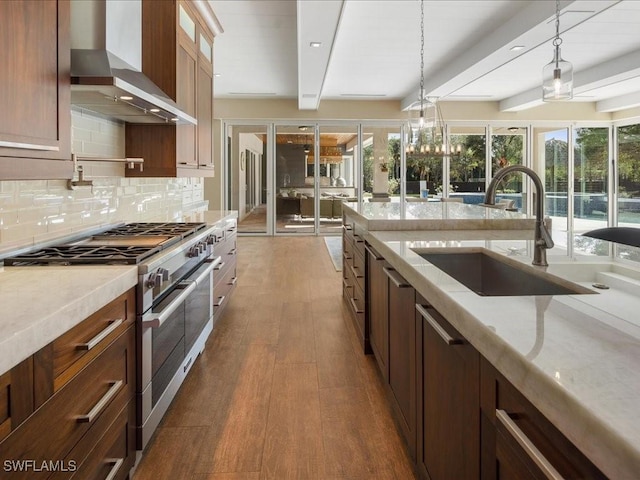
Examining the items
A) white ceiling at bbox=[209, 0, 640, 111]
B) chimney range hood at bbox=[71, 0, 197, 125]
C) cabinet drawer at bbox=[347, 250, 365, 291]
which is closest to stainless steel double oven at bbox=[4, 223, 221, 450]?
chimney range hood at bbox=[71, 0, 197, 125]

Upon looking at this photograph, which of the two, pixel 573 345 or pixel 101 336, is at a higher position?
pixel 573 345

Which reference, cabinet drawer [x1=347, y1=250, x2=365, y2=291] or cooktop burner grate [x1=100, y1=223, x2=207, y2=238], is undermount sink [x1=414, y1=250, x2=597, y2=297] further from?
cooktop burner grate [x1=100, y1=223, x2=207, y2=238]

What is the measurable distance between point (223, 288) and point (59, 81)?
2279 millimetres

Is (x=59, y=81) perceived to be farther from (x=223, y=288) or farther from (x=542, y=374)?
(x=223, y=288)

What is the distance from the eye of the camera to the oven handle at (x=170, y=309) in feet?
6.15

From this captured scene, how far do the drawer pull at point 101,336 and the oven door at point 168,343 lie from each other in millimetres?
237

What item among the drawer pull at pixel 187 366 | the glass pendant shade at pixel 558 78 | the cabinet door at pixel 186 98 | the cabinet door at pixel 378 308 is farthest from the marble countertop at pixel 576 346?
the cabinet door at pixel 186 98

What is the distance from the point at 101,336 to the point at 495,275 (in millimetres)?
1436

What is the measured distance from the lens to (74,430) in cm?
130

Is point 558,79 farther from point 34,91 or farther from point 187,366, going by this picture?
point 34,91

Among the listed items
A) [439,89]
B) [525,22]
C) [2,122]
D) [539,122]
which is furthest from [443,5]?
[539,122]

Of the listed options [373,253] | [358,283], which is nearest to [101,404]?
[373,253]

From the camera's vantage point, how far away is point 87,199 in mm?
2746

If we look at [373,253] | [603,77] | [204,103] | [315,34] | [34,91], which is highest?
[603,77]
